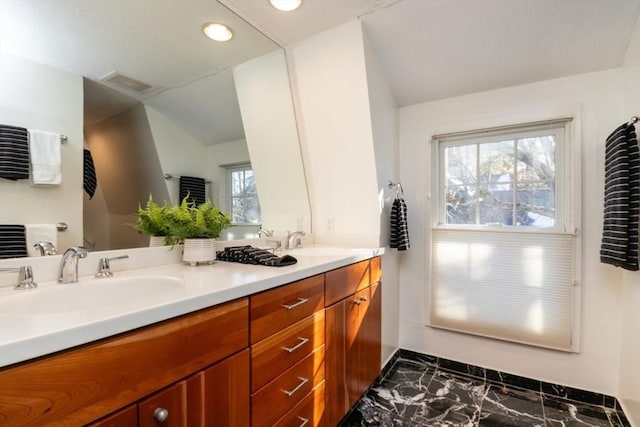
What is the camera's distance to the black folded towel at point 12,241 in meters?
0.91

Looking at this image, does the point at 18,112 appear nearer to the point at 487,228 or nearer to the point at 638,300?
the point at 487,228

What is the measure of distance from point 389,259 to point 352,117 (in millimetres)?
1047

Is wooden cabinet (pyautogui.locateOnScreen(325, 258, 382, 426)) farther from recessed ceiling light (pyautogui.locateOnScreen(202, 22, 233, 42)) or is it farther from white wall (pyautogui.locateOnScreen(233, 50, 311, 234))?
recessed ceiling light (pyautogui.locateOnScreen(202, 22, 233, 42))

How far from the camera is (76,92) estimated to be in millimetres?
1124

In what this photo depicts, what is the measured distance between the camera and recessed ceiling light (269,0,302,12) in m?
1.57

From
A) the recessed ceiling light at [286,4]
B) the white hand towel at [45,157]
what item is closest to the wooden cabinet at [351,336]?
the white hand towel at [45,157]

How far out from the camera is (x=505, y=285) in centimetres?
206

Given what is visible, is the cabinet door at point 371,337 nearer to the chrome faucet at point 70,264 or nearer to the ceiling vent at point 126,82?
the chrome faucet at point 70,264

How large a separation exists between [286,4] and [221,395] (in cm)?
179

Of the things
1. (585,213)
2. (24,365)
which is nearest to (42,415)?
(24,365)

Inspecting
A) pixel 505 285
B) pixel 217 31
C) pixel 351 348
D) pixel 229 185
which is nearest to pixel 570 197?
pixel 505 285

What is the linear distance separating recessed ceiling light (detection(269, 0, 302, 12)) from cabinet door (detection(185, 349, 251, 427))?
167 centimetres

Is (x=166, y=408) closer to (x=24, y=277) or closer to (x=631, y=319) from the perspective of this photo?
(x=24, y=277)

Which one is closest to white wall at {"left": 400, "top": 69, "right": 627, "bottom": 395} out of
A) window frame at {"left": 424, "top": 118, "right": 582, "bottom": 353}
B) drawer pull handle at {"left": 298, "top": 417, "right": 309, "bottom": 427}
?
window frame at {"left": 424, "top": 118, "right": 582, "bottom": 353}
